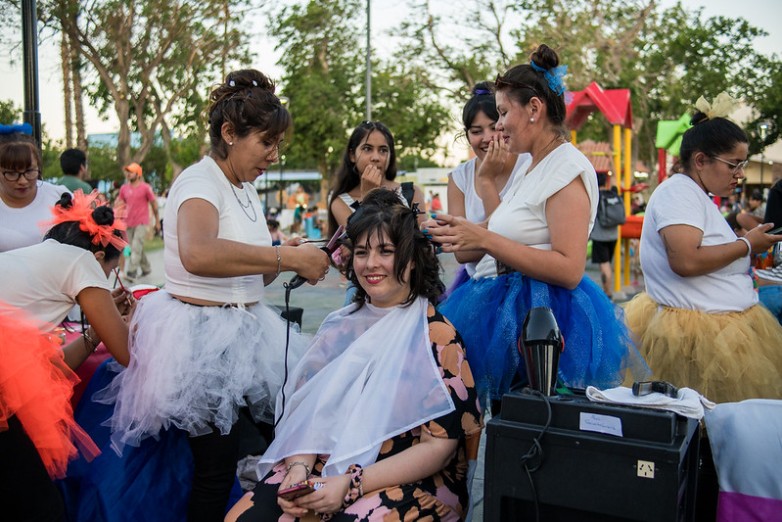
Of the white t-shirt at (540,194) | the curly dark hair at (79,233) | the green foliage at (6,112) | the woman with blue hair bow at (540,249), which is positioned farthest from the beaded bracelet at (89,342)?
the green foliage at (6,112)

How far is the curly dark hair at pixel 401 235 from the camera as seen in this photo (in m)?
2.47

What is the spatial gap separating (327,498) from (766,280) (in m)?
2.67

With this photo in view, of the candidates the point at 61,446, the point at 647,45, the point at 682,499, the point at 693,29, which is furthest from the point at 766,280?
the point at 693,29

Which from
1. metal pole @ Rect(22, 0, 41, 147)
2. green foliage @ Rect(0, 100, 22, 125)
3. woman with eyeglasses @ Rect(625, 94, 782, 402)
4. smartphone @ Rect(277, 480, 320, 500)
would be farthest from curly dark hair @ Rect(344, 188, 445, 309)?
green foliage @ Rect(0, 100, 22, 125)

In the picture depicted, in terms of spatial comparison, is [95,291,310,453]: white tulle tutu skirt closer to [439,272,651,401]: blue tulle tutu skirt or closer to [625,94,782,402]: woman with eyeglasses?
[439,272,651,401]: blue tulle tutu skirt

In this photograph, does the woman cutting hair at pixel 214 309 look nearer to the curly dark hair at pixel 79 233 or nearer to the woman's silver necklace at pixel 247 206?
the woman's silver necklace at pixel 247 206

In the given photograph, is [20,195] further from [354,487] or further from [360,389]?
[354,487]

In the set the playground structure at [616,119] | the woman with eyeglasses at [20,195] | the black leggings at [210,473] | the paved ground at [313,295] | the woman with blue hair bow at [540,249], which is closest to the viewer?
the woman with blue hair bow at [540,249]

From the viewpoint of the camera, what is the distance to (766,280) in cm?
362

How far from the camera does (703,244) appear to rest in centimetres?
290

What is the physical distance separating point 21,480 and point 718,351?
103 inches

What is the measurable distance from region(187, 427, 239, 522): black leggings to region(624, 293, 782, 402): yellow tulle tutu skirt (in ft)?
5.94

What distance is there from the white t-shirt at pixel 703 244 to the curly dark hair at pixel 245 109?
5.21 ft

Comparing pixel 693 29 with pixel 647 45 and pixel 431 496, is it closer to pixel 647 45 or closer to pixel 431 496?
pixel 647 45
